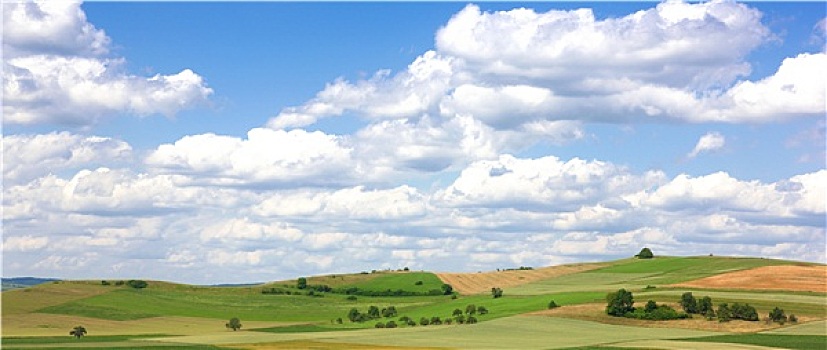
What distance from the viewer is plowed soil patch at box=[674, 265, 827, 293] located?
145 m

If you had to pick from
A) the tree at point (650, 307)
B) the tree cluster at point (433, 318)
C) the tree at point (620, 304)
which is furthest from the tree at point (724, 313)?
the tree cluster at point (433, 318)

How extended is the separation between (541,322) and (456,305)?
35.0m

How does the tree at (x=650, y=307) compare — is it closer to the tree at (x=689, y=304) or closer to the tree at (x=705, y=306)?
the tree at (x=689, y=304)

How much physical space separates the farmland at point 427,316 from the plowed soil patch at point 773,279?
20.3 inches

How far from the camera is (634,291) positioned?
15038 centimetres

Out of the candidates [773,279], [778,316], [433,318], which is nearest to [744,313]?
[778,316]

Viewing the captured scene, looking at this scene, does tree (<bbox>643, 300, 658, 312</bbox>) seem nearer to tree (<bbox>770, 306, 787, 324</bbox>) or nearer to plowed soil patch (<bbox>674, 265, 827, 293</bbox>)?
tree (<bbox>770, 306, 787, 324</bbox>)


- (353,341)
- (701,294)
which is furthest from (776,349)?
(701,294)

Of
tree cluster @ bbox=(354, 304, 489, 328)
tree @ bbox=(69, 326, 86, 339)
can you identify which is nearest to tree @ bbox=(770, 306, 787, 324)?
tree cluster @ bbox=(354, 304, 489, 328)

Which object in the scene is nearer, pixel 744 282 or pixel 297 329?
pixel 297 329

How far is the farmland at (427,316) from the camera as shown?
100m

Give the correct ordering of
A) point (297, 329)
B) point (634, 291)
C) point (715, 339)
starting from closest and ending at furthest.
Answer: point (715, 339), point (297, 329), point (634, 291)

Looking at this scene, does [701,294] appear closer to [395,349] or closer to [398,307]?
[398,307]

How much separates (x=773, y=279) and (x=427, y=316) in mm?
55727
